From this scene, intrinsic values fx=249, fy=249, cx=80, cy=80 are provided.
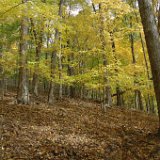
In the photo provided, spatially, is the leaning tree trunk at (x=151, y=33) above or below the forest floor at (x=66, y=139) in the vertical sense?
above

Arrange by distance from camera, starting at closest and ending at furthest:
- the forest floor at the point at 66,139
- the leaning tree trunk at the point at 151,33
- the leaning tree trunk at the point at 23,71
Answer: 1. the forest floor at the point at 66,139
2. the leaning tree trunk at the point at 151,33
3. the leaning tree trunk at the point at 23,71

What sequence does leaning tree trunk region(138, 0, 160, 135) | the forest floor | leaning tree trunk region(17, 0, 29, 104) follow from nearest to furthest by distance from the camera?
the forest floor → leaning tree trunk region(138, 0, 160, 135) → leaning tree trunk region(17, 0, 29, 104)

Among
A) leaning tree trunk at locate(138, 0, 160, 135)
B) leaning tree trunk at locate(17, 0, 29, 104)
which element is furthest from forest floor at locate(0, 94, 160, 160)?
leaning tree trunk at locate(138, 0, 160, 135)

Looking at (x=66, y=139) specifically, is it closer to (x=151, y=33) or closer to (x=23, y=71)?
(x=151, y=33)

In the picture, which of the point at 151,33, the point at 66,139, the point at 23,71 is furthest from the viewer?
the point at 23,71

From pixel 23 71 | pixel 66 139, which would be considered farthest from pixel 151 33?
pixel 23 71

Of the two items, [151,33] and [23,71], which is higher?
[151,33]

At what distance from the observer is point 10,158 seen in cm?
609

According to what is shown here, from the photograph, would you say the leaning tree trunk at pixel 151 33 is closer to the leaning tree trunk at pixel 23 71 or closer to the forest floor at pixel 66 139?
the forest floor at pixel 66 139

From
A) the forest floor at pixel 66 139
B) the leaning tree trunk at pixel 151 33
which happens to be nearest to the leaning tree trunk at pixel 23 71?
the forest floor at pixel 66 139

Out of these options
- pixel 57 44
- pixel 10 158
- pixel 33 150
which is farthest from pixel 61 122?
pixel 57 44

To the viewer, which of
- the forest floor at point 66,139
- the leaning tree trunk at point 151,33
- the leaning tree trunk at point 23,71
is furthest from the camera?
the leaning tree trunk at point 23,71

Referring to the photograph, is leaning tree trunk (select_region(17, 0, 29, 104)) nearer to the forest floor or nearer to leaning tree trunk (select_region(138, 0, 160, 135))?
the forest floor

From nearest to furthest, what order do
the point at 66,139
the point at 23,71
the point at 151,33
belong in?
the point at 151,33
the point at 66,139
the point at 23,71
